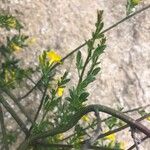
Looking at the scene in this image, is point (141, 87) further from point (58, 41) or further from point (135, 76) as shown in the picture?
point (58, 41)

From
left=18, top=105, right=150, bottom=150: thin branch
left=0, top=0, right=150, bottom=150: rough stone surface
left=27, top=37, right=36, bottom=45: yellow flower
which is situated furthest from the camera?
left=0, top=0, right=150, bottom=150: rough stone surface

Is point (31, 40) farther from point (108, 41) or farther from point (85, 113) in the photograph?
point (85, 113)

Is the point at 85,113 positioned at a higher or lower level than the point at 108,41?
lower

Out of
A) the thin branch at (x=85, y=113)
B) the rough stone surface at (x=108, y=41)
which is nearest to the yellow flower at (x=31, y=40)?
the rough stone surface at (x=108, y=41)

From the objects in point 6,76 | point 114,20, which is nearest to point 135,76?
point 114,20

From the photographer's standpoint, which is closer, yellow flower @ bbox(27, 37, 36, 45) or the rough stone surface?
yellow flower @ bbox(27, 37, 36, 45)

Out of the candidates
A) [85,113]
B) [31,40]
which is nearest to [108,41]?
[31,40]

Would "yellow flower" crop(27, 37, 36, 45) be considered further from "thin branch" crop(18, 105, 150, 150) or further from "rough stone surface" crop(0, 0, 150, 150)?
"thin branch" crop(18, 105, 150, 150)

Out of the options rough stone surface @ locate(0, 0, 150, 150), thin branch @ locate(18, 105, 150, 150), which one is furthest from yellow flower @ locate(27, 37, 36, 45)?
thin branch @ locate(18, 105, 150, 150)
